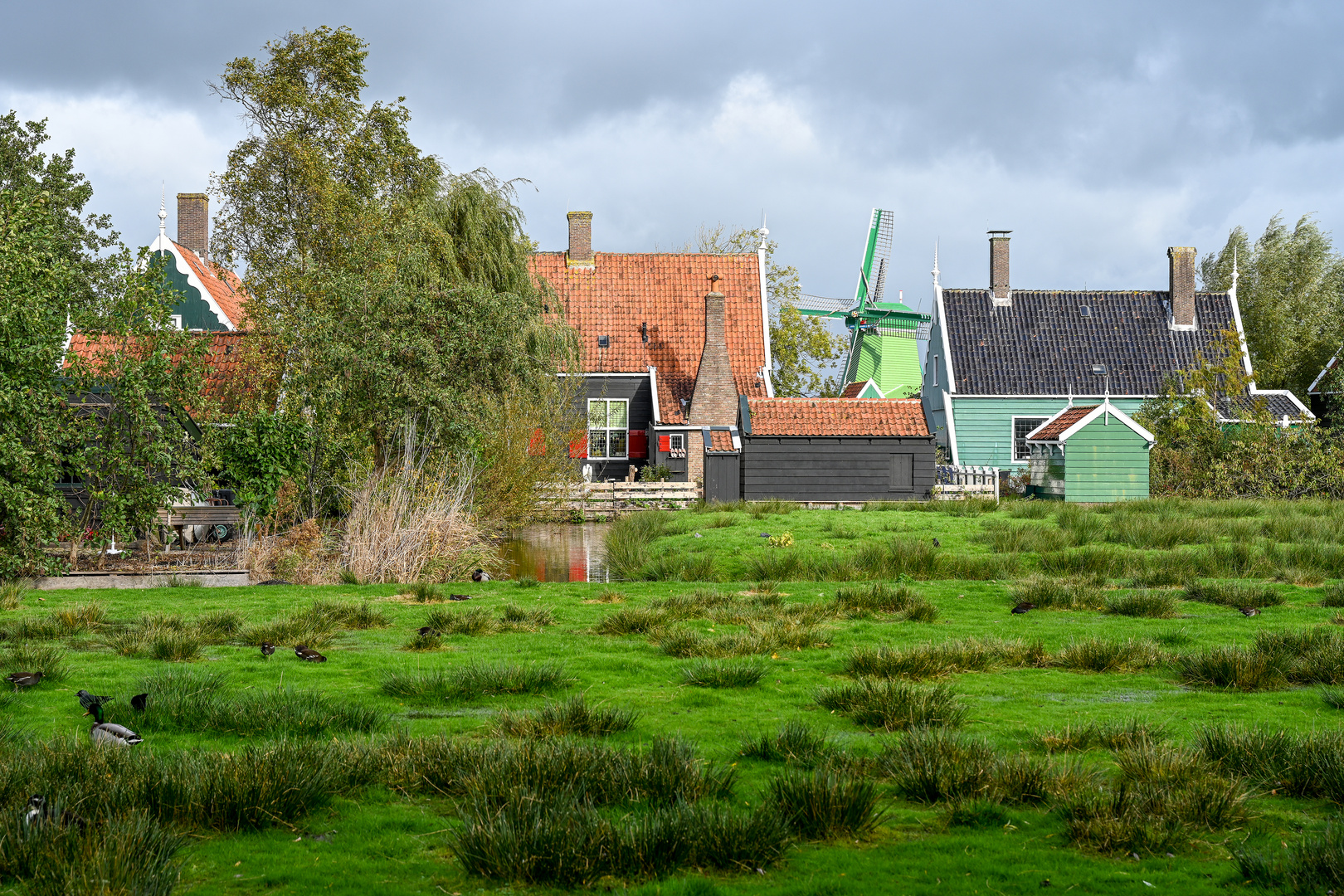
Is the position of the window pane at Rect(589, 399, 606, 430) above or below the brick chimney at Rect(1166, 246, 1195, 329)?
below

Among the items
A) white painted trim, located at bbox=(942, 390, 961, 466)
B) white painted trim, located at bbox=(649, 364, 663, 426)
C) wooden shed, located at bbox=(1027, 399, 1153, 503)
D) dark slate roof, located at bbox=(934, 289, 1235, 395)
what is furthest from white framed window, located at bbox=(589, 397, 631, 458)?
wooden shed, located at bbox=(1027, 399, 1153, 503)

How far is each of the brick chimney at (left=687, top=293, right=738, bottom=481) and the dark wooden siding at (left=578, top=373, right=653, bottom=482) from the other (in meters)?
2.64

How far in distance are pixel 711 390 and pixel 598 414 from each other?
456cm

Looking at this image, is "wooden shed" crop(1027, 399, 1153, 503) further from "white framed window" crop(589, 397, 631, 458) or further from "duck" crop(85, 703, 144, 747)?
"duck" crop(85, 703, 144, 747)

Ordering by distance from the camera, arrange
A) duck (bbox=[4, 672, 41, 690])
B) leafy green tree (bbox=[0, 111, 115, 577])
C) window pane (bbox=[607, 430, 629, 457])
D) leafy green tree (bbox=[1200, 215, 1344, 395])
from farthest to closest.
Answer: leafy green tree (bbox=[1200, 215, 1344, 395]), window pane (bbox=[607, 430, 629, 457]), leafy green tree (bbox=[0, 111, 115, 577]), duck (bbox=[4, 672, 41, 690])

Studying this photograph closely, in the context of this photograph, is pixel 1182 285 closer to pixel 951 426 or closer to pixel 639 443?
pixel 951 426

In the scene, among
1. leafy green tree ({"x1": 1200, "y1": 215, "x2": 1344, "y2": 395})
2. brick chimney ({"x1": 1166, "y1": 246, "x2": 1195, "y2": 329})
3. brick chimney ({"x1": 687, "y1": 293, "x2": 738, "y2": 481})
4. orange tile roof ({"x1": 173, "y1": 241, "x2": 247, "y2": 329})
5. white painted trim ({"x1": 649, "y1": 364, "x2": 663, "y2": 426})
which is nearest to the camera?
orange tile roof ({"x1": 173, "y1": 241, "x2": 247, "y2": 329})

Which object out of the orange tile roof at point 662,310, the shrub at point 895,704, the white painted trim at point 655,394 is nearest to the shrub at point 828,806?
the shrub at point 895,704

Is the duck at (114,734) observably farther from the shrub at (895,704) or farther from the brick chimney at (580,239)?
the brick chimney at (580,239)

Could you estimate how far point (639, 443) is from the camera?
38.3m

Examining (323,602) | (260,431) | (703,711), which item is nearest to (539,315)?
(260,431)

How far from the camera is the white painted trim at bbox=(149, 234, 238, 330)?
107ft

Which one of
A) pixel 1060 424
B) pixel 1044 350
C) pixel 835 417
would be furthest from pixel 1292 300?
pixel 835 417

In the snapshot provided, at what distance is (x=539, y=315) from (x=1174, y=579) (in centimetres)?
1815
